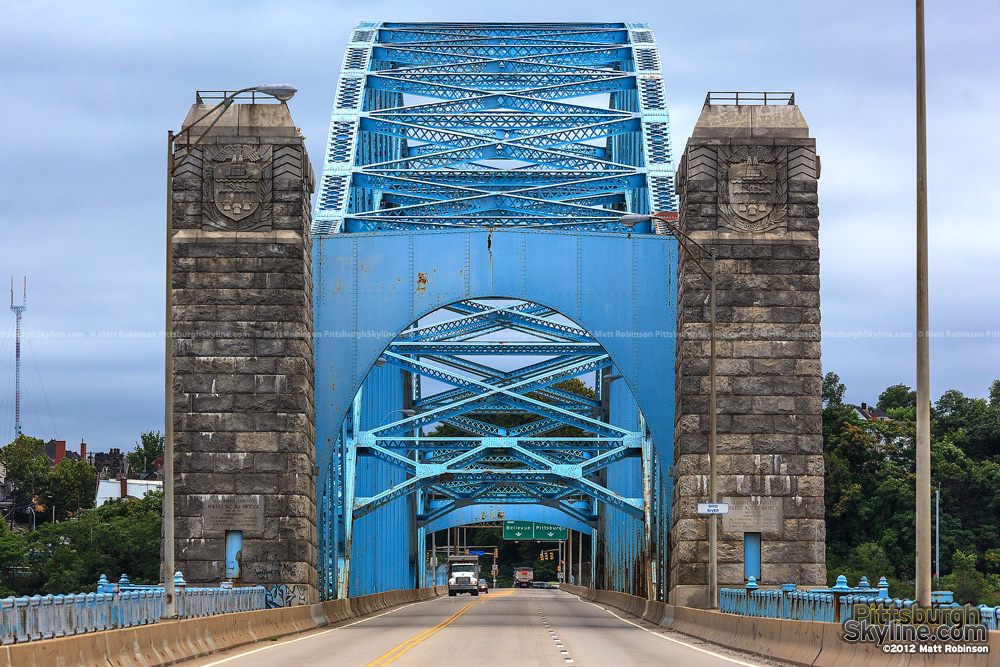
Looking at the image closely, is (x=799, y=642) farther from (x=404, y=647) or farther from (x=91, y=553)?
(x=91, y=553)

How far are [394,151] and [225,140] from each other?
27701 millimetres

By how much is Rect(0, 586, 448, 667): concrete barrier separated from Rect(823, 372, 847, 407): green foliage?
293 feet

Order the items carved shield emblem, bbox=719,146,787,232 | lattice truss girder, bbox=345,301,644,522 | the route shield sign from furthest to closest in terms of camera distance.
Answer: the route shield sign < lattice truss girder, bbox=345,301,644,522 < carved shield emblem, bbox=719,146,787,232

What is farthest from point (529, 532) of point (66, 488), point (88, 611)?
point (88, 611)

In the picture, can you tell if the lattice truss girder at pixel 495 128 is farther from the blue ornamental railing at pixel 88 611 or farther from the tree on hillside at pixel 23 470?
the tree on hillside at pixel 23 470

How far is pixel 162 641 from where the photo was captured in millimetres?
21016

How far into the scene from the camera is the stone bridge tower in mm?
36406

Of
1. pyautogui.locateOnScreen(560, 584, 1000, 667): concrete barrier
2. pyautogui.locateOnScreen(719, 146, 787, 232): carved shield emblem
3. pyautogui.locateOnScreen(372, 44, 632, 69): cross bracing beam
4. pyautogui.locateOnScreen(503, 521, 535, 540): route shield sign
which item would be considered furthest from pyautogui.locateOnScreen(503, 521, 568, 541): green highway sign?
pyautogui.locateOnScreen(560, 584, 1000, 667): concrete barrier

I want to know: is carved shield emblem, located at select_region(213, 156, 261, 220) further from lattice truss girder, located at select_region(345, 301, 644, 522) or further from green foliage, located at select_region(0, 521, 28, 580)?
green foliage, located at select_region(0, 521, 28, 580)

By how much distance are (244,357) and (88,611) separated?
59.4 ft

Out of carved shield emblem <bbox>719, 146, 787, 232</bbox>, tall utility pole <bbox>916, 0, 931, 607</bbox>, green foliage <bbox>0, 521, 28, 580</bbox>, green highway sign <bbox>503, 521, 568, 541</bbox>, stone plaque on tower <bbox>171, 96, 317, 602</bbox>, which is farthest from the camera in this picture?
green highway sign <bbox>503, 521, 568, 541</bbox>

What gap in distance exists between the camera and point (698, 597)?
3622 cm

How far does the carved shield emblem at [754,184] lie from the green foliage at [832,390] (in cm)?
8465

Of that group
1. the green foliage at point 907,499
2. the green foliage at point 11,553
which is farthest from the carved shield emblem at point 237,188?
the green foliage at point 11,553
